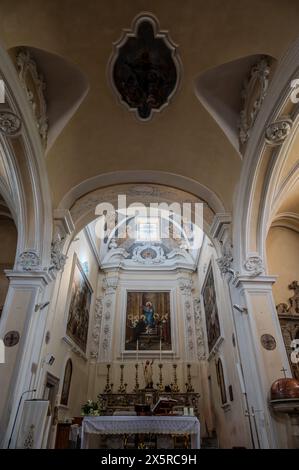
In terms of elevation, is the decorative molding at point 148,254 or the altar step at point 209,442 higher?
the decorative molding at point 148,254

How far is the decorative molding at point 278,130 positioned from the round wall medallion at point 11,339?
6448 mm

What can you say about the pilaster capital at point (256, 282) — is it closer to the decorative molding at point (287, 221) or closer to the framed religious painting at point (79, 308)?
the decorative molding at point (287, 221)

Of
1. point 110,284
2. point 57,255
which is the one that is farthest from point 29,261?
point 110,284

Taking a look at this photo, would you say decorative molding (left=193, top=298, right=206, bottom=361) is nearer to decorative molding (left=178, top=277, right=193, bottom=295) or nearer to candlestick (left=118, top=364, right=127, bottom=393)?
decorative molding (left=178, top=277, right=193, bottom=295)

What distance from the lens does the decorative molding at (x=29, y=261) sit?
23.6ft

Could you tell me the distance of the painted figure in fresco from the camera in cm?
1452

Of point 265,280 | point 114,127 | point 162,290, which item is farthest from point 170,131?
point 162,290

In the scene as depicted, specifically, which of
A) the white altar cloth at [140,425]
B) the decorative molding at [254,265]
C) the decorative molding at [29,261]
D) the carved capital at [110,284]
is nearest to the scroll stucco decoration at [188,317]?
the carved capital at [110,284]

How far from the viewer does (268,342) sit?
6.41 meters

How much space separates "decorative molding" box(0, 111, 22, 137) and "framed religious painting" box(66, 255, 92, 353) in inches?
239

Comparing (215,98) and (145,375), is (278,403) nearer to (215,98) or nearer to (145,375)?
(215,98)

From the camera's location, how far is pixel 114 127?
24.6 ft

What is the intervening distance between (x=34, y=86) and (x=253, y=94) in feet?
14.9

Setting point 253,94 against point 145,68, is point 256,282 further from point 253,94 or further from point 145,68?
point 145,68
